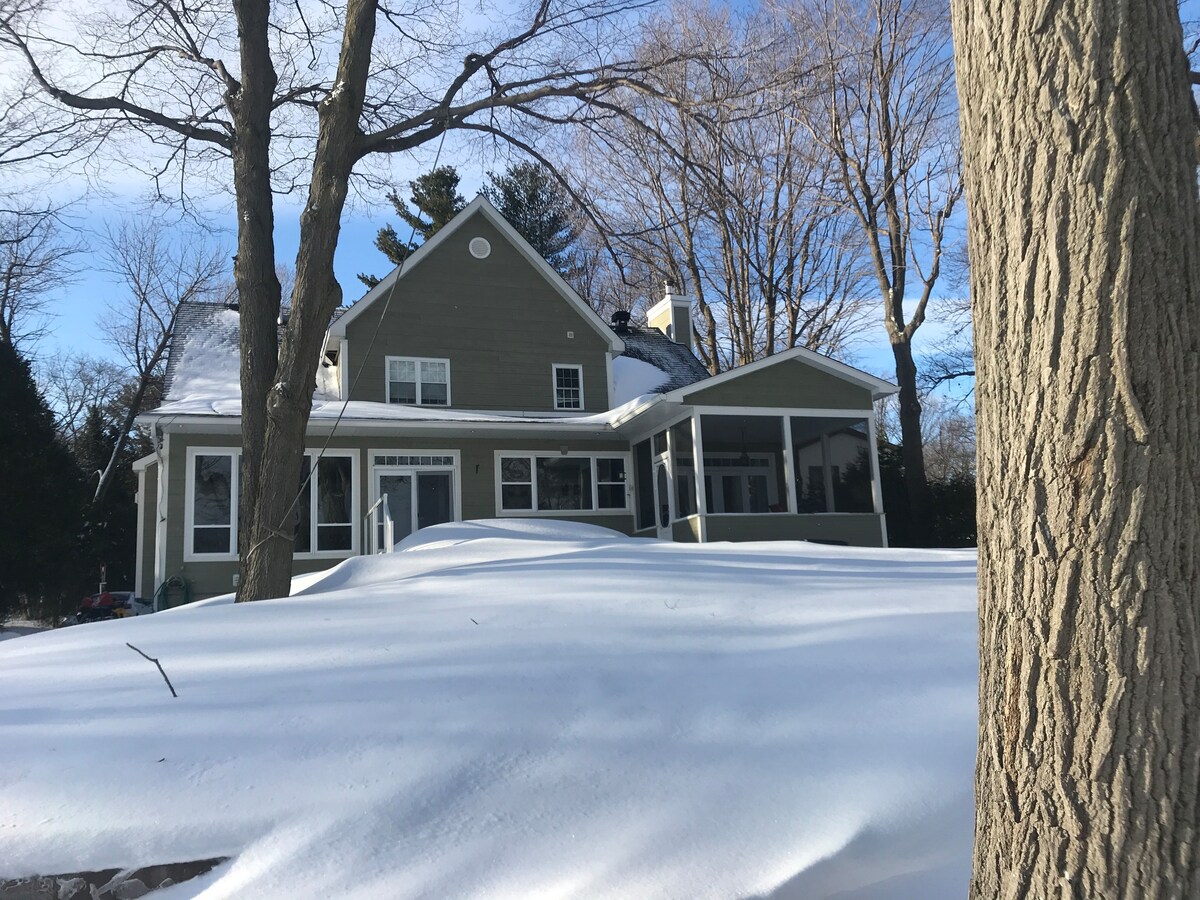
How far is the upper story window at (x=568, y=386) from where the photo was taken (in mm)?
17938

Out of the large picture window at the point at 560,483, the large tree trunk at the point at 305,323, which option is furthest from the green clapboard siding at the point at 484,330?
the large tree trunk at the point at 305,323

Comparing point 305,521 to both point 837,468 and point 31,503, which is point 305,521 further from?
point 837,468

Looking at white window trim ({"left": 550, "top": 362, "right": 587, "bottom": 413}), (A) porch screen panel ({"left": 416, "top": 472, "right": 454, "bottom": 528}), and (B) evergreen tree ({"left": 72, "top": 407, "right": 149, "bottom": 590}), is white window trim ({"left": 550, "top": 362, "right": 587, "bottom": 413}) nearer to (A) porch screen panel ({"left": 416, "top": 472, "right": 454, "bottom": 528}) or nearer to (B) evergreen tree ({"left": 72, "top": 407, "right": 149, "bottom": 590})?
(A) porch screen panel ({"left": 416, "top": 472, "right": 454, "bottom": 528})

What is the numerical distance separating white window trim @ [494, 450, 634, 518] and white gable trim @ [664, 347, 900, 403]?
2.35m

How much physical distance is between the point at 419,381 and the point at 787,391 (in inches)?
263

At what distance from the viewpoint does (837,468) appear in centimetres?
1744

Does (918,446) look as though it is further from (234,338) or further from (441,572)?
(441,572)

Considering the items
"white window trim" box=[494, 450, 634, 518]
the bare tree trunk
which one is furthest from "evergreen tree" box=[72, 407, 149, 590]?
the bare tree trunk

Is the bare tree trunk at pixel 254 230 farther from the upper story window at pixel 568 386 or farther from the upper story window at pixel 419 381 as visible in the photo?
the upper story window at pixel 568 386

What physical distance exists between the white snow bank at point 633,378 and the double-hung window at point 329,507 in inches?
227

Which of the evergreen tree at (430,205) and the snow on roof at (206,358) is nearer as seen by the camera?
the snow on roof at (206,358)

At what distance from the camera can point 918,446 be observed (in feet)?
71.7

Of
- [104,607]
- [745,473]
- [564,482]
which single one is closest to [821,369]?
[745,473]

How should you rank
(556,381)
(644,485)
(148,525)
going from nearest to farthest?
(644,485), (556,381), (148,525)
